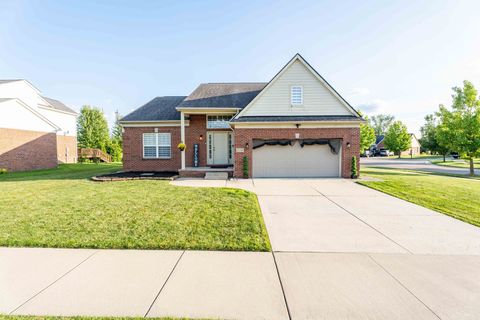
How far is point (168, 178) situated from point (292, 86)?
9005 millimetres

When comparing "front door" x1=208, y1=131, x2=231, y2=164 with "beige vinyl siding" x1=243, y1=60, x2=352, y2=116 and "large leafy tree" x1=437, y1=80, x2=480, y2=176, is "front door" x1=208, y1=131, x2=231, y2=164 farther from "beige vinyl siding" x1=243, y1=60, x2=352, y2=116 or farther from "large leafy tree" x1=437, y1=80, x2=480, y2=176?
"large leafy tree" x1=437, y1=80, x2=480, y2=176

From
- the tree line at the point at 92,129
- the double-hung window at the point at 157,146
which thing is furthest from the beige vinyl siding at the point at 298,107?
the tree line at the point at 92,129

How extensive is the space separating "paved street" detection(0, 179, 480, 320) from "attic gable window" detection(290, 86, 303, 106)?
960 cm

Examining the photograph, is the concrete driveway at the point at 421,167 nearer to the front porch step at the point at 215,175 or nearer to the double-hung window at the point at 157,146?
the front porch step at the point at 215,175

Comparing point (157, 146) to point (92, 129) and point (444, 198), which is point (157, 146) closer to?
point (444, 198)

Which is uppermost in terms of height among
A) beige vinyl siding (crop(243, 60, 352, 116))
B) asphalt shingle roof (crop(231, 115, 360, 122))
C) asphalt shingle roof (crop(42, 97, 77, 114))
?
asphalt shingle roof (crop(42, 97, 77, 114))

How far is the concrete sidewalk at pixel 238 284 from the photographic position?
102 inches

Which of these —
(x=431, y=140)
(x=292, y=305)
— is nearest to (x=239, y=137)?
(x=292, y=305)

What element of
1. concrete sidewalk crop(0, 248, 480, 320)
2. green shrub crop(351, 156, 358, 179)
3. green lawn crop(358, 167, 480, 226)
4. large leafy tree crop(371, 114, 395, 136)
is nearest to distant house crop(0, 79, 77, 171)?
concrete sidewalk crop(0, 248, 480, 320)

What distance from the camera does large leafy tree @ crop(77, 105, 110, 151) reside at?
34.2 metres

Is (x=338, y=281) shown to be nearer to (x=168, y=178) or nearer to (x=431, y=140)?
(x=168, y=178)

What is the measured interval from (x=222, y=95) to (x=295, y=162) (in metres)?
7.17

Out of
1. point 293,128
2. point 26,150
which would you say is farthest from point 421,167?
point 26,150

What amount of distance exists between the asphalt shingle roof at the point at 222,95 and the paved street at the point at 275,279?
36.9ft
